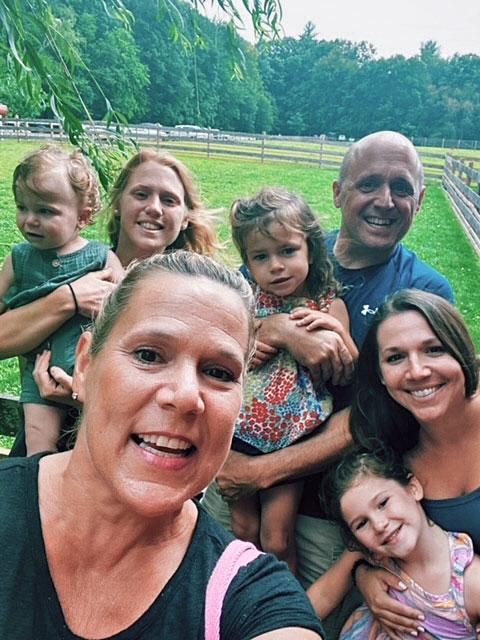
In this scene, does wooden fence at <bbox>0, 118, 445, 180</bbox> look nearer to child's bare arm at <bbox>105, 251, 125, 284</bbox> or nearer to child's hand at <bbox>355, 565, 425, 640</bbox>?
child's bare arm at <bbox>105, 251, 125, 284</bbox>

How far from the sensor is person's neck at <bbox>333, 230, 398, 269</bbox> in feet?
6.48

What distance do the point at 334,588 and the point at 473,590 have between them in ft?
1.24

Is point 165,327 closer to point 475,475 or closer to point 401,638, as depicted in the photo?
point 475,475

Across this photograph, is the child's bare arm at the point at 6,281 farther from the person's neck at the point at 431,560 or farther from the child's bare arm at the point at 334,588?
the person's neck at the point at 431,560

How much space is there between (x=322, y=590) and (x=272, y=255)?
38.7 inches

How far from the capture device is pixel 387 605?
1562mm

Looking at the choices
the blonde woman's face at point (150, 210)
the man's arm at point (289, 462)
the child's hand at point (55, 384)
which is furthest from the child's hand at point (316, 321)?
the child's hand at point (55, 384)

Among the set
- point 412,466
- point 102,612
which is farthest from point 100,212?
point 102,612

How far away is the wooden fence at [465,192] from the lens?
7.64 meters

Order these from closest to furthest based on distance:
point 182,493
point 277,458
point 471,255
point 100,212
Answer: point 182,493 < point 277,458 < point 100,212 < point 471,255

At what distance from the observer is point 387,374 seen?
1581 mm

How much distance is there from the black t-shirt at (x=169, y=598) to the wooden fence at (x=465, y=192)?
6843 millimetres

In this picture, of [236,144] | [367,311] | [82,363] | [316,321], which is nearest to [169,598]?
[82,363]

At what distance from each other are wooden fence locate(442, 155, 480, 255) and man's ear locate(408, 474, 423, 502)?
615 cm
